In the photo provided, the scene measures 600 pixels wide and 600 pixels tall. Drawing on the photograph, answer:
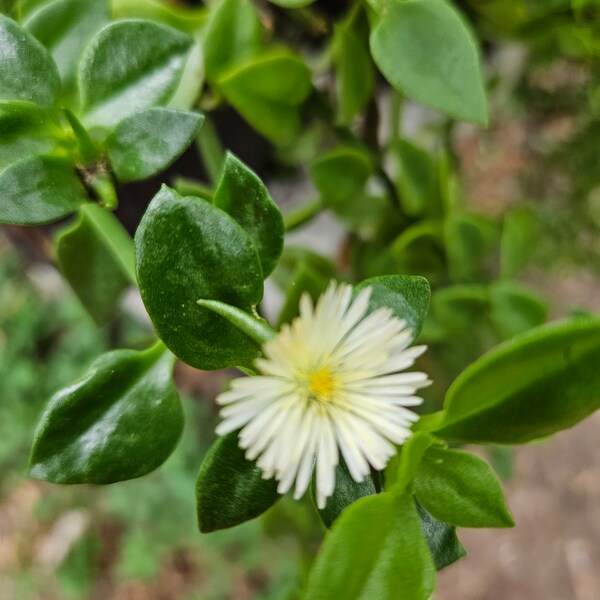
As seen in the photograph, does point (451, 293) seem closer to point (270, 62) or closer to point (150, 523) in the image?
point (270, 62)

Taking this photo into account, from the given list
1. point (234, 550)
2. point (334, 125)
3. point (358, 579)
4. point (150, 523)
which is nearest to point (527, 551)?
point (234, 550)

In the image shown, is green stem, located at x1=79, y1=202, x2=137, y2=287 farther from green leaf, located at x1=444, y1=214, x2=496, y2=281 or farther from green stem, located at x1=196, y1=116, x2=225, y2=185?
green leaf, located at x1=444, y1=214, x2=496, y2=281

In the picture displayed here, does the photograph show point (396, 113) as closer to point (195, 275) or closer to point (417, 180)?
point (417, 180)

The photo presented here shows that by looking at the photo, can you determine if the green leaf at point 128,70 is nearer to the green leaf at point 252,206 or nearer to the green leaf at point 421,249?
the green leaf at point 252,206

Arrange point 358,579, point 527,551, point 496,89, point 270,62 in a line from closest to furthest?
point 358,579, point 270,62, point 496,89, point 527,551

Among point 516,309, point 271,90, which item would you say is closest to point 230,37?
point 271,90

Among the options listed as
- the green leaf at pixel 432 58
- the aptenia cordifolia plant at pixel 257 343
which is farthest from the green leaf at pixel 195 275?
the green leaf at pixel 432 58
